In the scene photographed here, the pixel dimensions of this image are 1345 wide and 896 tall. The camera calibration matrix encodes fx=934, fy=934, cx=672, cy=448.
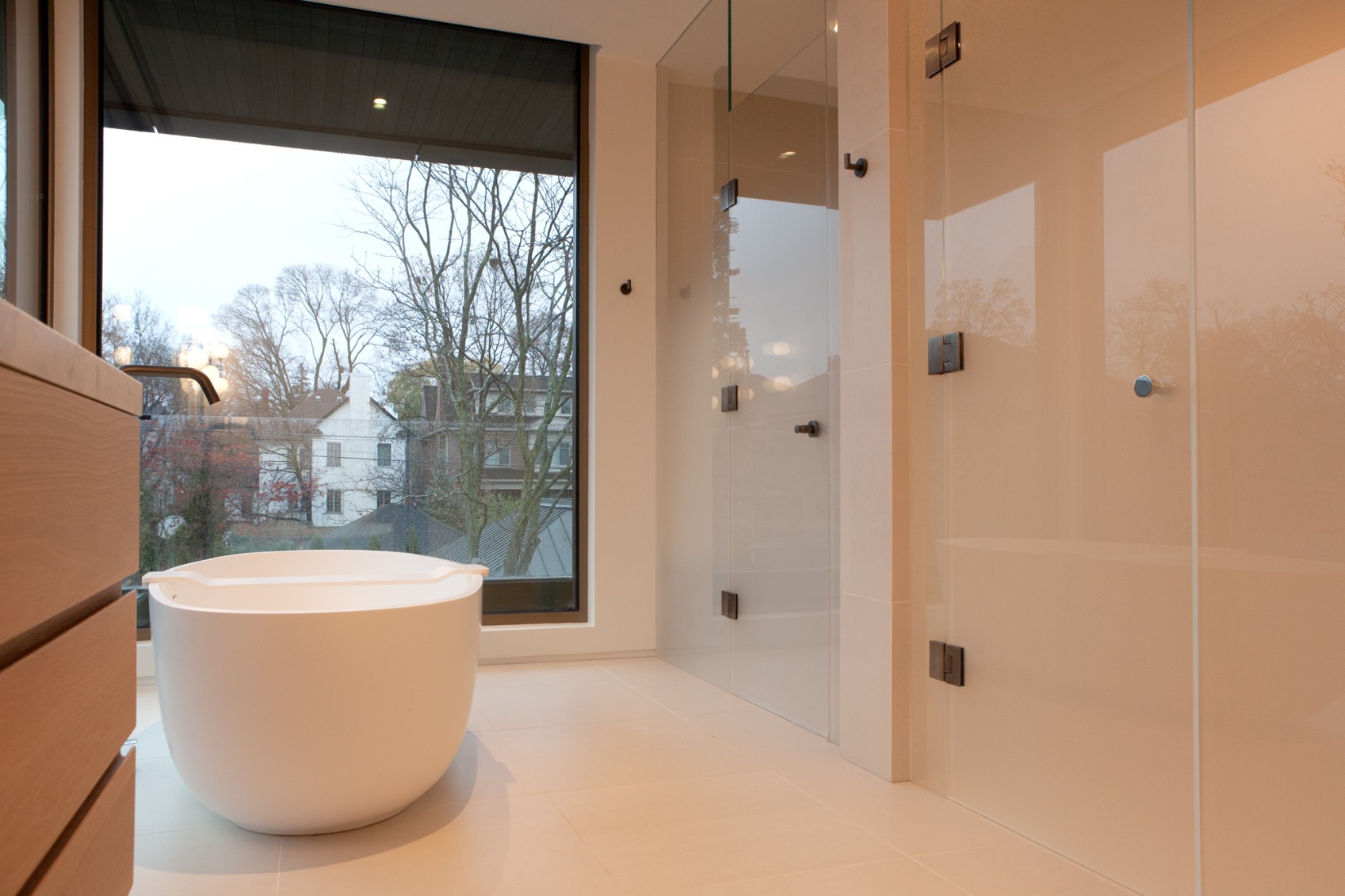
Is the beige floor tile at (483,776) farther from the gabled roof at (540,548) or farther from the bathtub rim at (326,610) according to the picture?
the gabled roof at (540,548)

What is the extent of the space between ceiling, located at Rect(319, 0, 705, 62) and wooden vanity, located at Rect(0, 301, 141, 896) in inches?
126

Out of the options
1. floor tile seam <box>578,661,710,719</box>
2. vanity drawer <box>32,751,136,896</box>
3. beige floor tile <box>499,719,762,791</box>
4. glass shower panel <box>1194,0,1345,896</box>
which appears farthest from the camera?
floor tile seam <box>578,661,710,719</box>

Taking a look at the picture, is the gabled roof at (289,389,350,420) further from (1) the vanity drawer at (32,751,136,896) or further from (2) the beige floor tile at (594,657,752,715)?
(1) the vanity drawer at (32,751,136,896)

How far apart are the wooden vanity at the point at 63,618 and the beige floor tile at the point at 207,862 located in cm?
92

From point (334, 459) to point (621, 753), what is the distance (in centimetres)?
187

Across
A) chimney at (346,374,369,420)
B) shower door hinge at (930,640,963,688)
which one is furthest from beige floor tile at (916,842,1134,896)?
chimney at (346,374,369,420)

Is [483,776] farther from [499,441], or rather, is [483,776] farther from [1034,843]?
[499,441]

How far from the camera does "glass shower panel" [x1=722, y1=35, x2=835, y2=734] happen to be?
283 centimetres

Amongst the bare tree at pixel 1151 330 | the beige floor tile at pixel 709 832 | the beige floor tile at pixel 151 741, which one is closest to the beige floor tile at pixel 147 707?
the beige floor tile at pixel 151 741

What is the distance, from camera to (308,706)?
5.95 ft

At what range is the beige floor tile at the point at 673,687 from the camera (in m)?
3.15

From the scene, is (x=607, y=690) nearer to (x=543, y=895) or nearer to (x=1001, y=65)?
(x=543, y=895)

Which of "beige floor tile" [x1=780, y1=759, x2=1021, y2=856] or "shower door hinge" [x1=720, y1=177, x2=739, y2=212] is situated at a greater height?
"shower door hinge" [x1=720, y1=177, x2=739, y2=212]

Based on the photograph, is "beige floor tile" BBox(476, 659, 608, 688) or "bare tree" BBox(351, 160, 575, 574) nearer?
"beige floor tile" BBox(476, 659, 608, 688)
